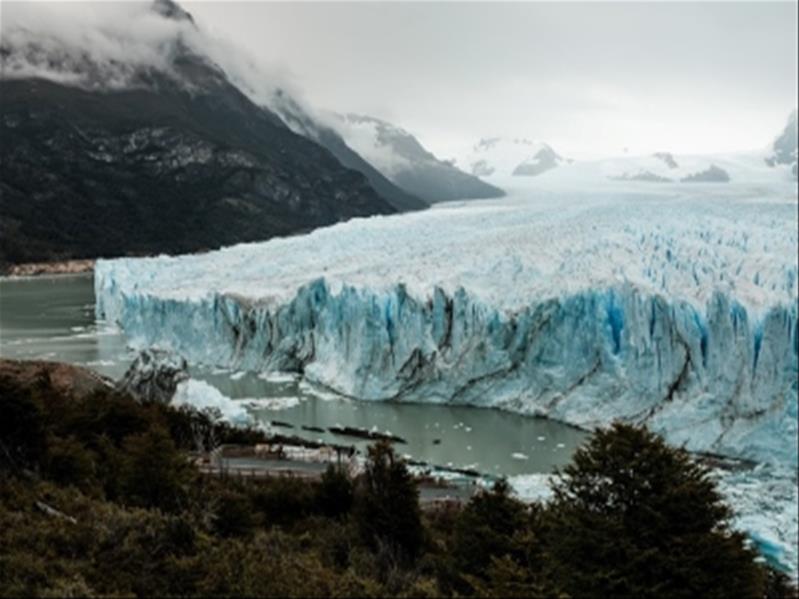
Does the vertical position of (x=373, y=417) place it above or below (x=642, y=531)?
below

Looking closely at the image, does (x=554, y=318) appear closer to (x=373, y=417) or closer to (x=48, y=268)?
(x=373, y=417)

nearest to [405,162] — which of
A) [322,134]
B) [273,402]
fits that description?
[322,134]

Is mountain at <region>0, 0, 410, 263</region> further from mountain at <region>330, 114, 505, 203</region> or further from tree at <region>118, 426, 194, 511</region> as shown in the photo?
tree at <region>118, 426, 194, 511</region>

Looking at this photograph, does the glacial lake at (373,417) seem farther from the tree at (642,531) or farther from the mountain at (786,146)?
the mountain at (786,146)

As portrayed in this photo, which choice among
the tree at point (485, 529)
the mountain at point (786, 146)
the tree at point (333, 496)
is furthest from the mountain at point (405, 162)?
the tree at point (485, 529)

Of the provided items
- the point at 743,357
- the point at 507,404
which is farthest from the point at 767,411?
the point at 507,404
